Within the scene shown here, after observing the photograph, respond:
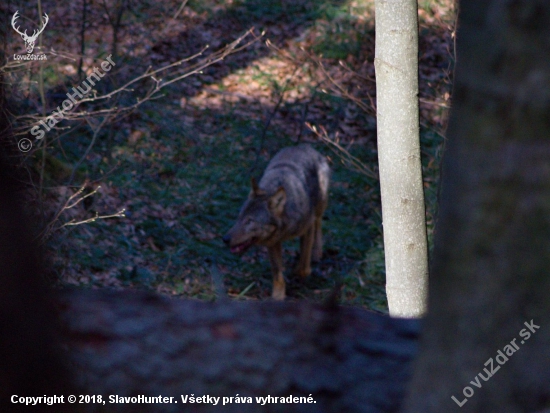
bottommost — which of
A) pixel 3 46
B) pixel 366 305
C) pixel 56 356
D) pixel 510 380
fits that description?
pixel 510 380

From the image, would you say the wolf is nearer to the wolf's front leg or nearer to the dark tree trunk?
the wolf's front leg

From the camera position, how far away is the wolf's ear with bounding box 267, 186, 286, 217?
Answer: 8.84 m

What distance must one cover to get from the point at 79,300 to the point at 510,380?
1.79m

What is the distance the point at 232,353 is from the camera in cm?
268

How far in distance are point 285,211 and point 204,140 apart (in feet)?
12.3

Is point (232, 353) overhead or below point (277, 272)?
below

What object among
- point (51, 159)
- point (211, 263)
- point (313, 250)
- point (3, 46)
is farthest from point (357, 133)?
point (3, 46)

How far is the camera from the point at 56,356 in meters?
2.08

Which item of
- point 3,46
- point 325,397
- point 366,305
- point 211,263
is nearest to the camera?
point 325,397

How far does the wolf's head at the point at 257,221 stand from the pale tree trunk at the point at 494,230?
6751 millimetres

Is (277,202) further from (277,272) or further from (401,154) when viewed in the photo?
(401,154)

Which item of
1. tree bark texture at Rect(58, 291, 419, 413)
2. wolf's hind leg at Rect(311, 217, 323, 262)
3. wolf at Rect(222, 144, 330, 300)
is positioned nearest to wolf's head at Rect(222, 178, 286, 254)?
wolf at Rect(222, 144, 330, 300)

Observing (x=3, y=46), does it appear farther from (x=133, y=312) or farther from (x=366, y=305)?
(x=366, y=305)

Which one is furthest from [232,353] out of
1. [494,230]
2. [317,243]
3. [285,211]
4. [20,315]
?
[317,243]
